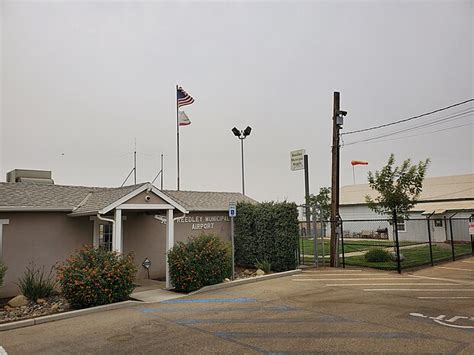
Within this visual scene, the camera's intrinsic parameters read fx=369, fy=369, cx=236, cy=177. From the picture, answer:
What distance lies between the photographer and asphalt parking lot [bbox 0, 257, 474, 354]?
599 centimetres

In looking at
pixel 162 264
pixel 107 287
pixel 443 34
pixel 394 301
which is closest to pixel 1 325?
pixel 107 287

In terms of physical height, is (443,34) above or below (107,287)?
above

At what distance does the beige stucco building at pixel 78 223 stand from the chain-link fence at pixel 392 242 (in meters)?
5.96

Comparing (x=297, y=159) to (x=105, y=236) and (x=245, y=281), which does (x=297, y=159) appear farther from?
(x=105, y=236)

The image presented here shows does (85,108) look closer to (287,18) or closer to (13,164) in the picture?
(13,164)

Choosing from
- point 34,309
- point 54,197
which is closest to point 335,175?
point 54,197

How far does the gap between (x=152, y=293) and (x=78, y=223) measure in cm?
377

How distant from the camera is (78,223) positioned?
41.2 ft

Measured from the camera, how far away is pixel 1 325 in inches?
305

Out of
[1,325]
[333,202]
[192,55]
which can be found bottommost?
[1,325]

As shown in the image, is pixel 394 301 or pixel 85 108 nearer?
pixel 394 301

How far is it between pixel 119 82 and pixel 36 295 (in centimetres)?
1066

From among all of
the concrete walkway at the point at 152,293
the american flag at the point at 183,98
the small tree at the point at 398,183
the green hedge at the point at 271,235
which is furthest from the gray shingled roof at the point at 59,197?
the small tree at the point at 398,183

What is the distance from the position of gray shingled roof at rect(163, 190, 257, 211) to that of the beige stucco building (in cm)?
57
